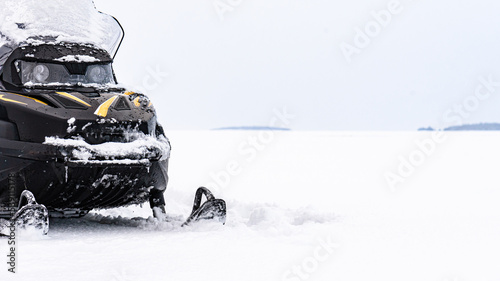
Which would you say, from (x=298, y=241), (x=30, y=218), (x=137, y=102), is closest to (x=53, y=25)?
(x=137, y=102)

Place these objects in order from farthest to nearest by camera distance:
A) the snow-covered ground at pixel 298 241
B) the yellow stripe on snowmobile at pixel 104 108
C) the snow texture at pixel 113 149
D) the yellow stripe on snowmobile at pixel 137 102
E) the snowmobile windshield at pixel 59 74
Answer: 1. the yellow stripe on snowmobile at pixel 137 102
2. the snowmobile windshield at pixel 59 74
3. the yellow stripe on snowmobile at pixel 104 108
4. the snow texture at pixel 113 149
5. the snow-covered ground at pixel 298 241

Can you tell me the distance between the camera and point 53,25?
5.71 m

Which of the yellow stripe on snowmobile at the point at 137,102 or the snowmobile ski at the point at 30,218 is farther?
the yellow stripe on snowmobile at the point at 137,102

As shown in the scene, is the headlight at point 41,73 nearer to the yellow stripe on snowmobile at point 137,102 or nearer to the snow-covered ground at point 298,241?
the yellow stripe on snowmobile at point 137,102

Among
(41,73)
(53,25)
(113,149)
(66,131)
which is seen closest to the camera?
(66,131)

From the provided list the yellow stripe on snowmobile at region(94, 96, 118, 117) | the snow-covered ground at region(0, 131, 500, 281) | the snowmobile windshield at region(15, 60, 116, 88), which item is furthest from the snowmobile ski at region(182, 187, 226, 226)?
the snowmobile windshield at region(15, 60, 116, 88)

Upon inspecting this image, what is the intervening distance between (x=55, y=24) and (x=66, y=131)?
1.28 metres

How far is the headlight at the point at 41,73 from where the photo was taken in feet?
17.5

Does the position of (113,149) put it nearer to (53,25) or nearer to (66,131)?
(66,131)

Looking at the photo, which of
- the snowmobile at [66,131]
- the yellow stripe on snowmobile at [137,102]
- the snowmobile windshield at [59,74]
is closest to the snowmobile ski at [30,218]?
the snowmobile at [66,131]

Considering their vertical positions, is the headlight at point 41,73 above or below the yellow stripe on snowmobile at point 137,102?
below

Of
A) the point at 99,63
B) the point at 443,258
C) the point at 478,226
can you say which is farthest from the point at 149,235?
the point at 478,226

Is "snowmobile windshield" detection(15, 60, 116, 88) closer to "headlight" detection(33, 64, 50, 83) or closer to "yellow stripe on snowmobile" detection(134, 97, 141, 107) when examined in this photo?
"headlight" detection(33, 64, 50, 83)

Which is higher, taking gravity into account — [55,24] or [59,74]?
[55,24]
